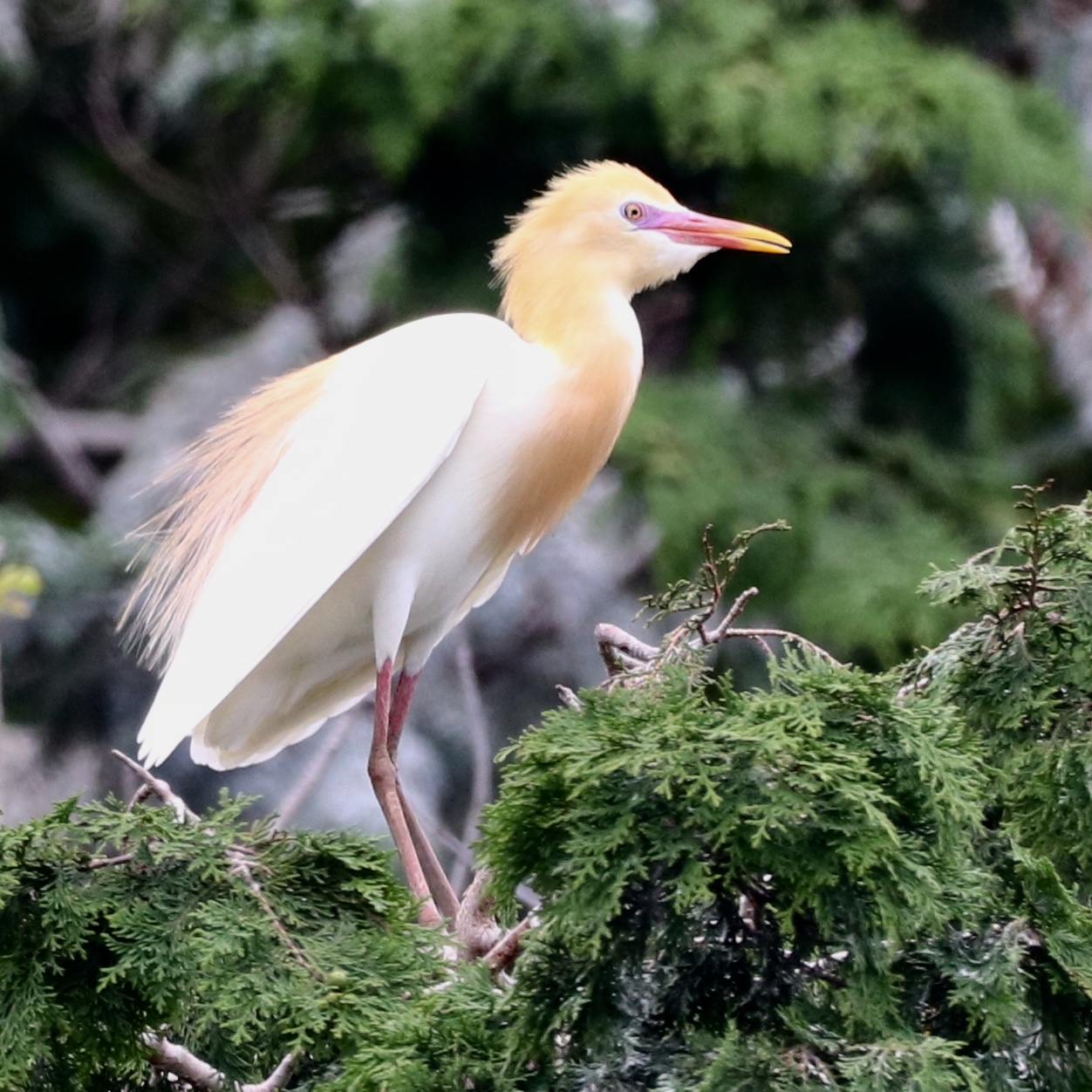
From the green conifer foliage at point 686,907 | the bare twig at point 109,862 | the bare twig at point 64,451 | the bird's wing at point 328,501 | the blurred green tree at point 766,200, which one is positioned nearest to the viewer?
the green conifer foliage at point 686,907

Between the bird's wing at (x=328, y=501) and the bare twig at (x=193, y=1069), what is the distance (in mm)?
594

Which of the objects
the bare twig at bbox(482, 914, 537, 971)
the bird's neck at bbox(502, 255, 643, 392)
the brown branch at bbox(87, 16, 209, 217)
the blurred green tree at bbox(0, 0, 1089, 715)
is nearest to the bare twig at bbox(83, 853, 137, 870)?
the bare twig at bbox(482, 914, 537, 971)

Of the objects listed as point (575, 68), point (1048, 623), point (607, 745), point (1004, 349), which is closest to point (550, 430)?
point (1048, 623)

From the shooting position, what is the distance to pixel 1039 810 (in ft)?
5.88

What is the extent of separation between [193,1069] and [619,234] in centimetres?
145

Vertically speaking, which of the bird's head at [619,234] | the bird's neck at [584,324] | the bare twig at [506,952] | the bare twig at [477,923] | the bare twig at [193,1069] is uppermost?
the bird's head at [619,234]

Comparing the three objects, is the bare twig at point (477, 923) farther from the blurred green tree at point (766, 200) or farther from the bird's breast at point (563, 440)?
the blurred green tree at point (766, 200)

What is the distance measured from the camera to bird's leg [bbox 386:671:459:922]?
2.62 m

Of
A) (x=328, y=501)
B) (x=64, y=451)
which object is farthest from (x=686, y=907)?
(x=64, y=451)

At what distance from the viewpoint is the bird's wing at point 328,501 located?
2.57 meters

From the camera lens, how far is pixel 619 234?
2824 mm

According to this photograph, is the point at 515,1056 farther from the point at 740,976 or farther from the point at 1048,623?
the point at 1048,623

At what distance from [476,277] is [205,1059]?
3.77m

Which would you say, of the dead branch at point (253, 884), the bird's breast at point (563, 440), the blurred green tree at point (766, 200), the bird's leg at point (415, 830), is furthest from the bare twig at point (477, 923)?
the blurred green tree at point (766, 200)
